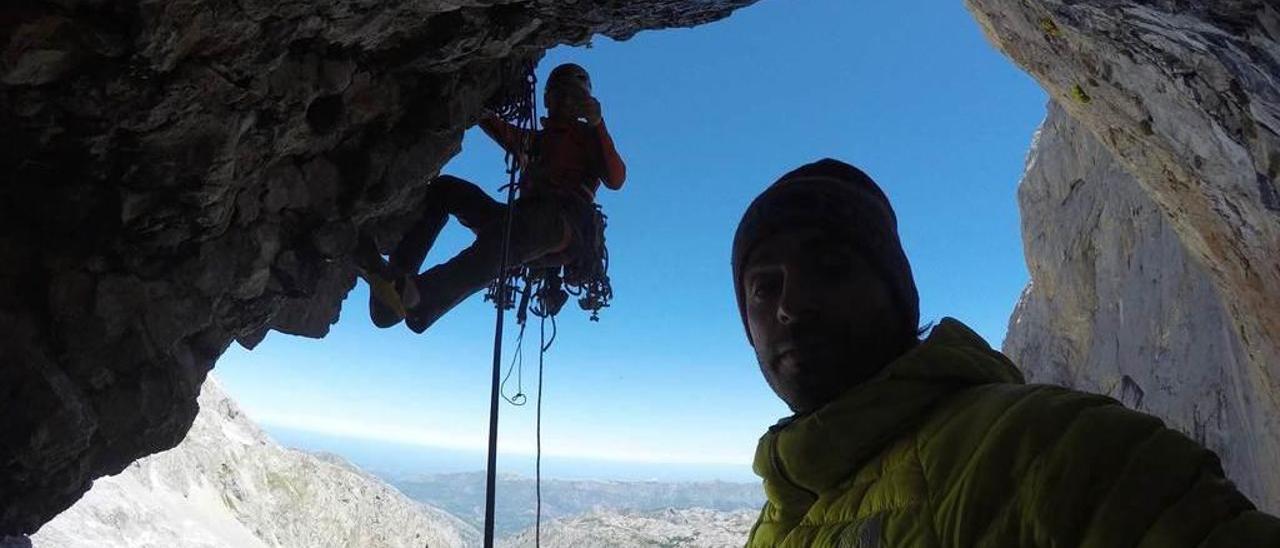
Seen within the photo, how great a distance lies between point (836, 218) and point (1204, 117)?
1.37 m

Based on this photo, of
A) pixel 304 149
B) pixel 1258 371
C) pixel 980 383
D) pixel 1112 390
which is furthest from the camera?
pixel 1112 390

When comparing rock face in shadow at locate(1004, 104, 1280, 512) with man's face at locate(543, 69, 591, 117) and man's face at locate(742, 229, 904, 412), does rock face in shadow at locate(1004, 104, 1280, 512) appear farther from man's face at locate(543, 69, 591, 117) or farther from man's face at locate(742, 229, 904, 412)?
man's face at locate(543, 69, 591, 117)

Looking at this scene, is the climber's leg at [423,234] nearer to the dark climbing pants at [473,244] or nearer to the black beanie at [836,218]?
the dark climbing pants at [473,244]

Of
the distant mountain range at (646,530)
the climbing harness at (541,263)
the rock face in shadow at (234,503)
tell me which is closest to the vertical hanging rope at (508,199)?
the climbing harness at (541,263)

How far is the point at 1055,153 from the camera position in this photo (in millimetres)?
11750

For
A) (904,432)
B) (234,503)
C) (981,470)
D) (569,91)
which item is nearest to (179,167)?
(569,91)

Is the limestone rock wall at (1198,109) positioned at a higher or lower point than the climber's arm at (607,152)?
lower

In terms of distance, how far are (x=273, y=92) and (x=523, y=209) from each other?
2.56 metres

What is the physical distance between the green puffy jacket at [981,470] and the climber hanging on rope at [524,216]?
17.4 ft

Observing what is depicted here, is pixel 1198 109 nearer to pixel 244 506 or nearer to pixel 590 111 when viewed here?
pixel 590 111

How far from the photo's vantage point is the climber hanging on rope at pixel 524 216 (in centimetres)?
657

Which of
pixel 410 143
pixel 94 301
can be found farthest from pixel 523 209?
pixel 94 301

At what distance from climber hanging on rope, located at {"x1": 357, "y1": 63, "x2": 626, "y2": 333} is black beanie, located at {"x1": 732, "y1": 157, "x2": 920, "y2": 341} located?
15.8 ft

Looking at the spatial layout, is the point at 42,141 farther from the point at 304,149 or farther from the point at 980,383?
the point at 980,383
